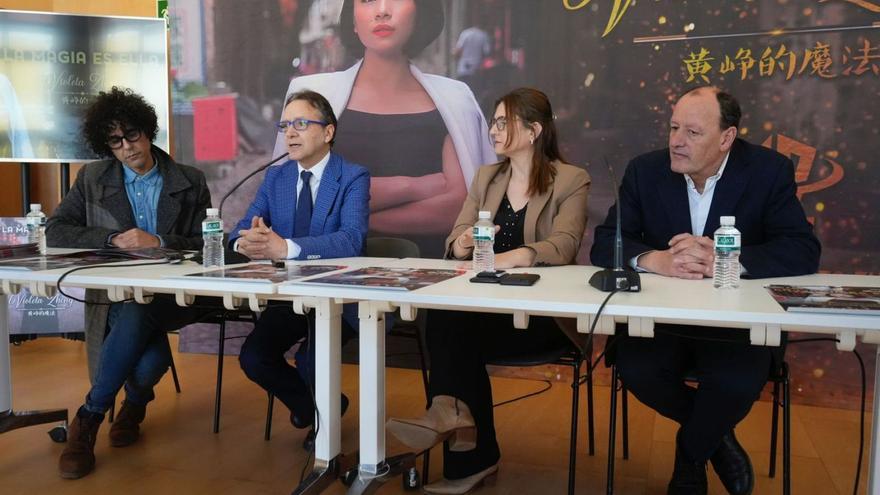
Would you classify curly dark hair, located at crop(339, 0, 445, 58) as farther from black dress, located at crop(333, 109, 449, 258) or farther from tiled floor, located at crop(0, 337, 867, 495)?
tiled floor, located at crop(0, 337, 867, 495)

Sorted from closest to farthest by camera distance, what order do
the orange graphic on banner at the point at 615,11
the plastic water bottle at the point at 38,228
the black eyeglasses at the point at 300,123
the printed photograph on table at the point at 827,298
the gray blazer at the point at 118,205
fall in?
the printed photograph on table at the point at 827,298
the plastic water bottle at the point at 38,228
the black eyeglasses at the point at 300,123
the gray blazer at the point at 118,205
the orange graphic on banner at the point at 615,11

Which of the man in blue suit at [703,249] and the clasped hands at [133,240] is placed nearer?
the man in blue suit at [703,249]

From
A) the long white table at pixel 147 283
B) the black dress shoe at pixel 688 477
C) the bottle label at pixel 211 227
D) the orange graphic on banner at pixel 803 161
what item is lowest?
the black dress shoe at pixel 688 477

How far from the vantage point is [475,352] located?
194cm

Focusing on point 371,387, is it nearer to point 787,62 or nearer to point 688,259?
point 688,259

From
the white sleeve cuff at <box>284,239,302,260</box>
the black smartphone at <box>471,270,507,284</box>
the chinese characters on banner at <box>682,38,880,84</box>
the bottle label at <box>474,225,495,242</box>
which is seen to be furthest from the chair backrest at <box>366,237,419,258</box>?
the chinese characters on banner at <box>682,38,880,84</box>

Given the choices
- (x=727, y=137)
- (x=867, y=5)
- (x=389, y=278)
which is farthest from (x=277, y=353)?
(x=867, y=5)

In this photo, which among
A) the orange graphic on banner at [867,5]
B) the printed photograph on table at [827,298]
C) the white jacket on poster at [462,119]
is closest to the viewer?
the printed photograph on table at [827,298]

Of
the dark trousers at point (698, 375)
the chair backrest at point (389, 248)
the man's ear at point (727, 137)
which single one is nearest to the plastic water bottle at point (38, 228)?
the chair backrest at point (389, 248)

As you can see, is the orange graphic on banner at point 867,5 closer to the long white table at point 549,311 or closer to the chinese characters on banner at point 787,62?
the chinese characters on banner at point 787,62

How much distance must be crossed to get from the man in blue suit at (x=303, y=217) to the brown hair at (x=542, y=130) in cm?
55

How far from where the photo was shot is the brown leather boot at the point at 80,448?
2.17m

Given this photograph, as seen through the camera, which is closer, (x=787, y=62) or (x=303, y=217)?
(x=303, y=217)

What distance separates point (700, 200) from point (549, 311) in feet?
2.99
